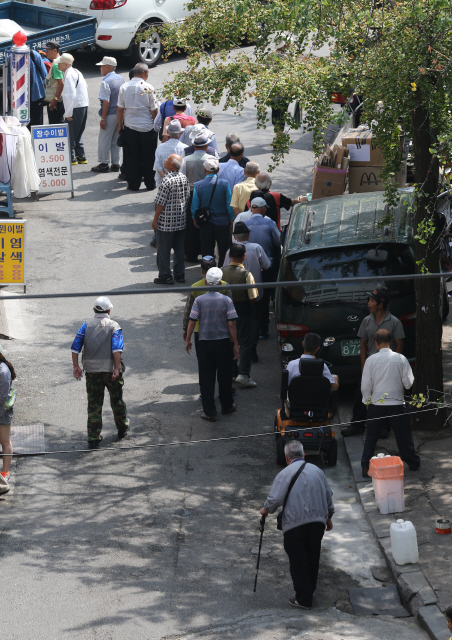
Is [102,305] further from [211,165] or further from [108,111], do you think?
[108,111]

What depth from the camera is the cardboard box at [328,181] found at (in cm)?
1280

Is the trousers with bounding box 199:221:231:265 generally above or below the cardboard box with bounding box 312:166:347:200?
below

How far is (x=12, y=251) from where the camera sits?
37.2 ft

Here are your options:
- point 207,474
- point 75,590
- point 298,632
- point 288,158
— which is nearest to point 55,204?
point 288,158

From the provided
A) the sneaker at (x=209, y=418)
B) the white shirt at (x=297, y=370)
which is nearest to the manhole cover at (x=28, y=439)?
the sneaker at (x=209, y=418)

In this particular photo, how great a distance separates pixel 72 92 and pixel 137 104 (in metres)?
1.68

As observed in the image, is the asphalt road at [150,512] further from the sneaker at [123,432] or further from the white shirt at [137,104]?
the white shirt at [137,104]

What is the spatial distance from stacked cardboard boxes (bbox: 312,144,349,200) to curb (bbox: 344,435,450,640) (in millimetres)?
5532

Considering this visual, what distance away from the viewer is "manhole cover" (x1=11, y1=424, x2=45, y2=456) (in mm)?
8984

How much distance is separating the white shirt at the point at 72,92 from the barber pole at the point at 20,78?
90 cm

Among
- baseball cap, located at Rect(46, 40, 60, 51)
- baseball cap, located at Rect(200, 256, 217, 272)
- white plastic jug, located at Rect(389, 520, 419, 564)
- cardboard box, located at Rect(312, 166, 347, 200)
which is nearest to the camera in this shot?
white plastic jug, located at Rect(389, 520, 419, 564)

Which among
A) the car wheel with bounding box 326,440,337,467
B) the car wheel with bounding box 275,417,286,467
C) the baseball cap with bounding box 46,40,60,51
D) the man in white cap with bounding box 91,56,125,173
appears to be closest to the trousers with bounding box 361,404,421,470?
the car wheel with bounding box 326,440,337,467

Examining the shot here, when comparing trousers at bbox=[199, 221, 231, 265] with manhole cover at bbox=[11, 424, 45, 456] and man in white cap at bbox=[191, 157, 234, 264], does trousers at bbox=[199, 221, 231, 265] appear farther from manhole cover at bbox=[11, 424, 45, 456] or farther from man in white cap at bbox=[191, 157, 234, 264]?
manhole cover at bbox=[11, 424, 45, 456]

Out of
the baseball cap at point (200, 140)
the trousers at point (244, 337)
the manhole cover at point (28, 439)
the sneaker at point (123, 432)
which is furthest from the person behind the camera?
the baseball cap at point (200, 140)
